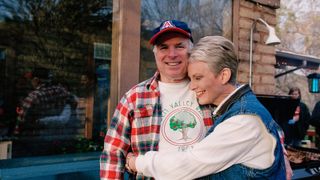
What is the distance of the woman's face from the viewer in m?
1.34

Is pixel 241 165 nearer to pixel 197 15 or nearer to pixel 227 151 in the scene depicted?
pixel 227 151

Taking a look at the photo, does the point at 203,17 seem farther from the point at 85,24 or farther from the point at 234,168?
the point at 234,168

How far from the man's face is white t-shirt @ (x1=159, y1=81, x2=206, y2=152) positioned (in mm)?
57

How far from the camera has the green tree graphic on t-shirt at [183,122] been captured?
5.25 ft

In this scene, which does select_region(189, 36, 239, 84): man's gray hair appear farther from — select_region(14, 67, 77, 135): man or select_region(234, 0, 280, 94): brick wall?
select_region(14, 67, 77, 135): man

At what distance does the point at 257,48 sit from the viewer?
14.7ft

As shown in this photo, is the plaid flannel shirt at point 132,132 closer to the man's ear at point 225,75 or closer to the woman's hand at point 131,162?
the woman's hand at point 131,162

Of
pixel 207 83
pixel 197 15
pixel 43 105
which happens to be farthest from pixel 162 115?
pixel 43 105

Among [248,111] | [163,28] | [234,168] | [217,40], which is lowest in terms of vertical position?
[234,168]

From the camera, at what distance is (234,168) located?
3.86 ft

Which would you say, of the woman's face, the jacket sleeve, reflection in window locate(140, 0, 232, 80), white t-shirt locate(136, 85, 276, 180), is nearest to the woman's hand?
the jacket sleeve

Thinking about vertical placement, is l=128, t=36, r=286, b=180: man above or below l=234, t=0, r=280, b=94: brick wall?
below

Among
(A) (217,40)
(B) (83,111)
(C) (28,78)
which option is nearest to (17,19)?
(C) (28,78)

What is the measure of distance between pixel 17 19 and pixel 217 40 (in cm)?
551
